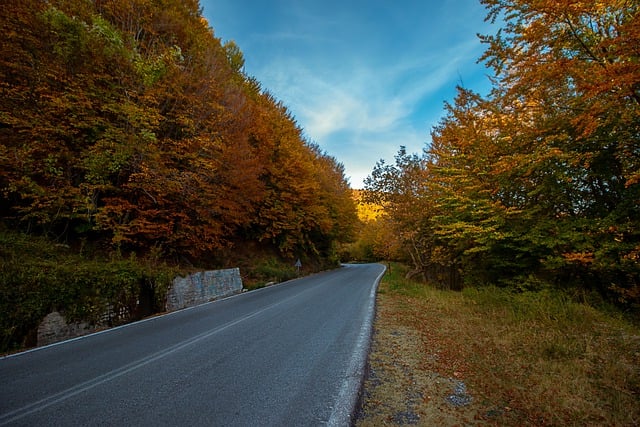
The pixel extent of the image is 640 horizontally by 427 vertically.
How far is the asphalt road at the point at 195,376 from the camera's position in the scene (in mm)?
2945

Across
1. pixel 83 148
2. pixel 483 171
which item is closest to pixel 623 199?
pixel 483 171

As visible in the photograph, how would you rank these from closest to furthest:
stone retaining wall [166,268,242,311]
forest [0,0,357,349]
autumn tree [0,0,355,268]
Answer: forest [0,0,357,349] < autumn tree [0,0,355,268] < stone retaining wall [166,268,242,311]

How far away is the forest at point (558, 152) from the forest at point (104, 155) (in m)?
10.0

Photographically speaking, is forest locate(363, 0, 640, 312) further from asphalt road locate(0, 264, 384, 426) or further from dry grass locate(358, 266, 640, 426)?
asphalt road locate(0, 264, 384, 426)

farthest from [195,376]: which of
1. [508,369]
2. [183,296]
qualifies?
[183,296]

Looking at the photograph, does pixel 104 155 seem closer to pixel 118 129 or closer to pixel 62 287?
pixel 118 129

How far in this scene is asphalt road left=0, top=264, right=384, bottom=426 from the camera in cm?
295

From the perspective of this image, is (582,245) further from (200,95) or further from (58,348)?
(200,95)

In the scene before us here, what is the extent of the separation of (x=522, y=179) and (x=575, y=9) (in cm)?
518

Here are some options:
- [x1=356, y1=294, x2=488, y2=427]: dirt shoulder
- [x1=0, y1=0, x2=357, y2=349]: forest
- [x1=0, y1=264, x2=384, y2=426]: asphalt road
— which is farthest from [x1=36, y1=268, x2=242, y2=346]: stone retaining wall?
[x1=356, y1=294, x2=488, y2=427]: dirt shoulder

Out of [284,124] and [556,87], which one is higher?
[284,124]

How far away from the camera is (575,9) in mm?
5398

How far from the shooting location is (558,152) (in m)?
7.22

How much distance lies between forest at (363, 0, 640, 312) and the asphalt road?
637 centimetres
